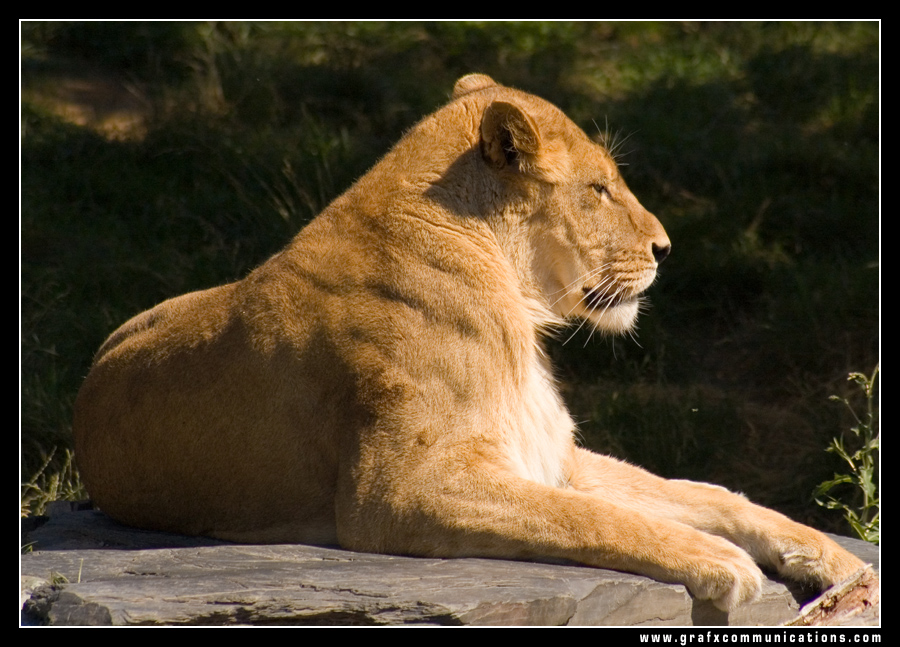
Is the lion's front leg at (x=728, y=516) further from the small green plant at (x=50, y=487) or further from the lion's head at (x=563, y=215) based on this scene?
the small green plant at (x=50, y=487)

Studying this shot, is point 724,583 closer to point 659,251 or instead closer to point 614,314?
point 614,314

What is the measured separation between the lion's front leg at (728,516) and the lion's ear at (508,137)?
1215 millimetres

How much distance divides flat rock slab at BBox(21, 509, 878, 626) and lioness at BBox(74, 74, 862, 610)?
0.35ft

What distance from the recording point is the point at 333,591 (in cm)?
351

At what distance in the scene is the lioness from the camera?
3854 millimetres

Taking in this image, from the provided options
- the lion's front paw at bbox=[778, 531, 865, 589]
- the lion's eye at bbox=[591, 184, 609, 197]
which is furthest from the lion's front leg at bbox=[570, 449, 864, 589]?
the lion's eye at bbox=[591, 184, 609, 197]

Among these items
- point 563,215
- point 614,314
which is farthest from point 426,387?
point 614,314

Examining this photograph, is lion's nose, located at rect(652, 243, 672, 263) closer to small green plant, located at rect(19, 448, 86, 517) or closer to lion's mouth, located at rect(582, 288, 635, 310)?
lion's mouth, located at rect(582, 288, 635, 310)

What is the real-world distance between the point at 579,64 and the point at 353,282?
679 cm

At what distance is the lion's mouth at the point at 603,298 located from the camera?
4.54 metres

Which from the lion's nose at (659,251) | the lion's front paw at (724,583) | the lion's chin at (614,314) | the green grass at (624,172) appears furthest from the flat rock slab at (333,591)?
the green grass at (624,172)

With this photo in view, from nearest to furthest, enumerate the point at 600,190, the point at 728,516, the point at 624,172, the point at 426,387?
1. the point at 426,387
2. the point at 728,516
3. the point at 600,190
4. the point at 624,172

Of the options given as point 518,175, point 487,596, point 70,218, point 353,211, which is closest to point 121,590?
point 487,596

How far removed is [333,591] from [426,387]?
2.58 ft
